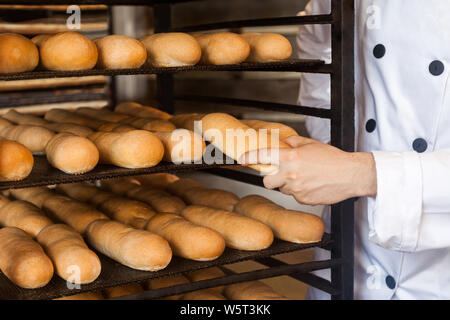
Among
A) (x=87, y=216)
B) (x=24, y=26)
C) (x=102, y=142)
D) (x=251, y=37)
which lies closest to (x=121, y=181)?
(x=87, y=216)

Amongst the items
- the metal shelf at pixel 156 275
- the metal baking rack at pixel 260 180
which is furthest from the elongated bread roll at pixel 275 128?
the metal shelf at pixel 156 275

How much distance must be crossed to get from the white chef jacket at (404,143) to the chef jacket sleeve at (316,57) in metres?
0.25

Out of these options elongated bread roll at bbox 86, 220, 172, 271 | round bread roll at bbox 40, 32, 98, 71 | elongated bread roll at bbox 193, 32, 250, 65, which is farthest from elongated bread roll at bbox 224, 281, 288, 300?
round bread roll at bbox 40, 32, 98, 71

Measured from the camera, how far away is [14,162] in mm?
1247

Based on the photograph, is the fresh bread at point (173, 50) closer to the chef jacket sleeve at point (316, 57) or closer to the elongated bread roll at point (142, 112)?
the elongated bread roll at point (142, 112)

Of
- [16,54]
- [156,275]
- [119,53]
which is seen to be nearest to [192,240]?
[156,275]

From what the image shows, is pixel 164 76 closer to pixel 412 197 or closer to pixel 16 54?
pixel 16 54

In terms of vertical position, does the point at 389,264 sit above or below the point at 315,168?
below

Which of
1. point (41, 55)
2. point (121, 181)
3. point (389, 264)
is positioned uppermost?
point (41, 55)
